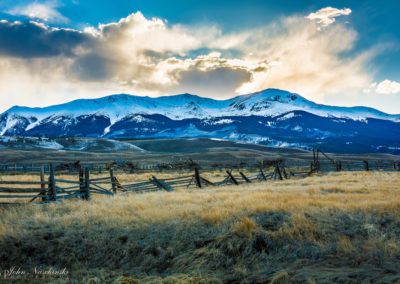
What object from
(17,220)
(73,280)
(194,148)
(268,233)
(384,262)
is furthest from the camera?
(194,148)

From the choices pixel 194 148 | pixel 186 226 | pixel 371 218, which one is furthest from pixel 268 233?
pixel 194 148

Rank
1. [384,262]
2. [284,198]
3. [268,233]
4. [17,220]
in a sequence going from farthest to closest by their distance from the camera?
1. [284,198]
2. [17,220]
3. [268,233]
4. [384,262]

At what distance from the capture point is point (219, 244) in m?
5.97

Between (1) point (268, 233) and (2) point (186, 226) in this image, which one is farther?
(2) point (186, 226)

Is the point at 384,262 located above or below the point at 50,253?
above

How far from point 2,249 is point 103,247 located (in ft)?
8.86

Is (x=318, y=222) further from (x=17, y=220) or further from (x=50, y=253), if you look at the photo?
(x=17, y=220)

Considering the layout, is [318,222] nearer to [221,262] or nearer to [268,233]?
[268,233]

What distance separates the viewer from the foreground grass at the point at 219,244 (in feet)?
15.8

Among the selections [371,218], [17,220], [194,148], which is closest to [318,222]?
[371,218]

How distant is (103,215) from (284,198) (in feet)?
22.4

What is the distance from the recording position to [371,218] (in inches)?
267

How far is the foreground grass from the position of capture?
15.8ft

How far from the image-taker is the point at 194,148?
453 ft
